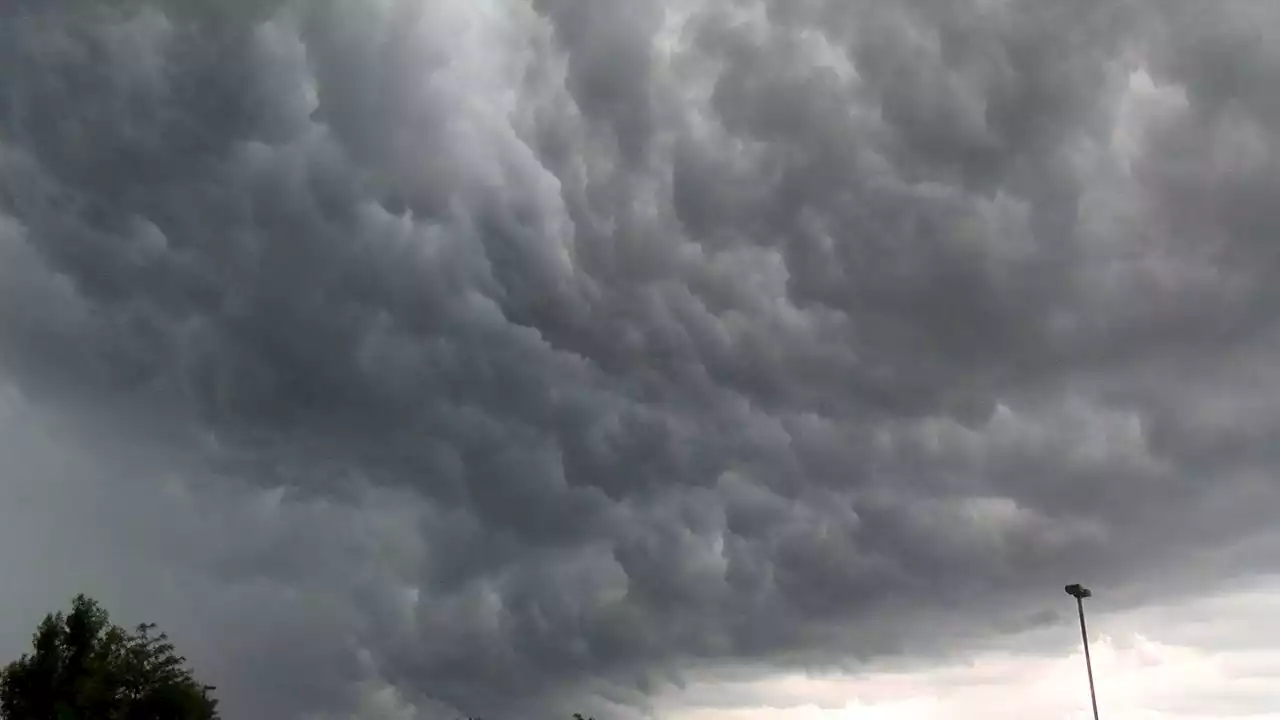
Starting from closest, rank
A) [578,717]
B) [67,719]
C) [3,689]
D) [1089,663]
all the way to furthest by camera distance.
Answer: [1089,663], [67,719], [3,689], [578,717]

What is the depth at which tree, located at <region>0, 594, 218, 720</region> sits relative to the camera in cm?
11762

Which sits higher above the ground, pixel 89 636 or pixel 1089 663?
pixel 89 636

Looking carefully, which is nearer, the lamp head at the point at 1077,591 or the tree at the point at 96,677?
the lamp head at the point at 1077,591

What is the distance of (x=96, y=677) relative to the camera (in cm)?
11494

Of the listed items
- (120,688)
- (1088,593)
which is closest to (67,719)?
(120,688)

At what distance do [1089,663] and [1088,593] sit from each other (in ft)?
16.3

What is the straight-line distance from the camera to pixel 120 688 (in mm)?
118688

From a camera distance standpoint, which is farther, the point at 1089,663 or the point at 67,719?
the point at 67,719

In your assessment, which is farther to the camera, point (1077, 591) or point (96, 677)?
point (96, 677)

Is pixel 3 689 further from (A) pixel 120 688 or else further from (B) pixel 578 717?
(B) pixel 578 717

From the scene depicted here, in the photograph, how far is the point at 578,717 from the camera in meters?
169

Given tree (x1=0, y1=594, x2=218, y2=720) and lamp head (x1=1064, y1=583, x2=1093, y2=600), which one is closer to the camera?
lamp head (x1=1064, y1=583, x2=1093, y2=600)

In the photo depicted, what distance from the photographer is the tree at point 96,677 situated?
117625 millimetres

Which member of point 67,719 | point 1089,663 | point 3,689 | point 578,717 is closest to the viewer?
point 1089,663
